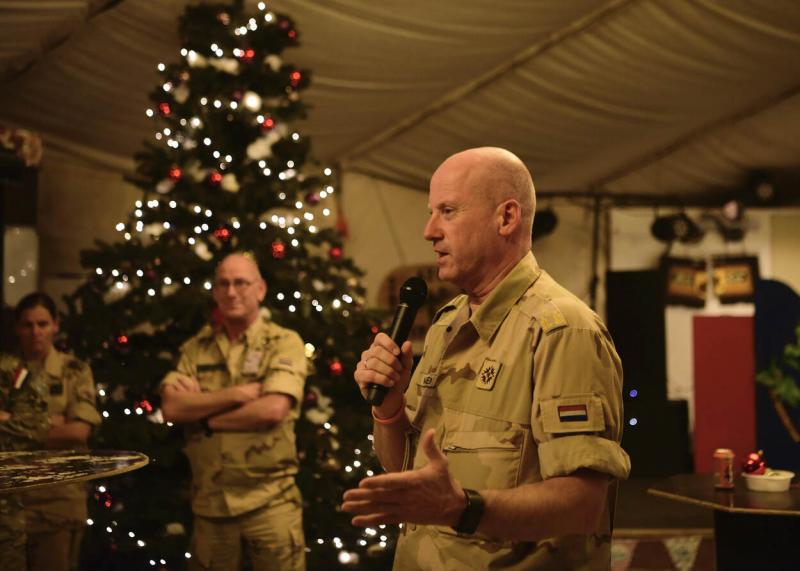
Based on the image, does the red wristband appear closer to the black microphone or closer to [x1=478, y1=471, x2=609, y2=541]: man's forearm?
the black microphone

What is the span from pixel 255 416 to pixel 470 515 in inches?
91.9

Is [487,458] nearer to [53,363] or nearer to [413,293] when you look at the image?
[413,293]

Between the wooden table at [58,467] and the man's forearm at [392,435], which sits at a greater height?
the man's forearm at [392,435]

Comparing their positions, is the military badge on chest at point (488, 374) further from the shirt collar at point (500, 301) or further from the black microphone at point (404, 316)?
the black microphone at point (404, 316)

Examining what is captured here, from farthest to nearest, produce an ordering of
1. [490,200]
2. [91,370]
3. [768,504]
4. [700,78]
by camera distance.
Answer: [700,78] < [91,370] < [768,504] < [490,200]

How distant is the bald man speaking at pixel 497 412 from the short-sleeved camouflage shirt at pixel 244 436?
1.91 metres

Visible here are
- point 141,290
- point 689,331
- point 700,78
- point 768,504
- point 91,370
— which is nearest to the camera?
point 768,504

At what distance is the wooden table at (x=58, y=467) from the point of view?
196 cm

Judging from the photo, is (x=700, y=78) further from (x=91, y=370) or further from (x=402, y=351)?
(x=402, y=351)

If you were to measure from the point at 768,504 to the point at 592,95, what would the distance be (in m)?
4.07

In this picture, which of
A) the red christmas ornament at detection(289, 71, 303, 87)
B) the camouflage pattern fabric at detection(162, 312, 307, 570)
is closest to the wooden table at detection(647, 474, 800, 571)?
the camouflage pattern fabric at detection(162, 312, 307, 570)

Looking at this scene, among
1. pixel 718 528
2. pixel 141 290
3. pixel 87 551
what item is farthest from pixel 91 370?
pixel 718 528

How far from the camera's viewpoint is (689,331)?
30.5 ft

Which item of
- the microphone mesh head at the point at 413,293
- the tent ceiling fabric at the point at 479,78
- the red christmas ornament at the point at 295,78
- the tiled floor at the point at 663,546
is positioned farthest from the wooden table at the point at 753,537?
the tent ceiling fabric at the point at 479,78
